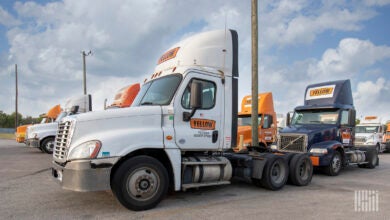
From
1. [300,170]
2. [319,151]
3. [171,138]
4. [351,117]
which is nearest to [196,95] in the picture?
[171,138]

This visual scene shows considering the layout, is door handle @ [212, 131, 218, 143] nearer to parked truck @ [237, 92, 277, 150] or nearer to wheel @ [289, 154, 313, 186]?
wheel @ [289, 154, 313, 186]

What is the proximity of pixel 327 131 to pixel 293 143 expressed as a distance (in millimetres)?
1237

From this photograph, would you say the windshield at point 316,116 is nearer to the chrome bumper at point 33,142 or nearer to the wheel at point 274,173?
the wheel at point 274,173

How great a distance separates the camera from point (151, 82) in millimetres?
6559

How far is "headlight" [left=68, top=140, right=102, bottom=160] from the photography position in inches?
190

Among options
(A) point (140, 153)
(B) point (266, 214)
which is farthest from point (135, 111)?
(B) point (266, 214)

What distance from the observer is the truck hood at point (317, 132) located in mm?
9625

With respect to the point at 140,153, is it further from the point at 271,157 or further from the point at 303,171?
the point at 303,171

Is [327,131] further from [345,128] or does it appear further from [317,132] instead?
[345,128]

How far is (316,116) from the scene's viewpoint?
10.7 meters

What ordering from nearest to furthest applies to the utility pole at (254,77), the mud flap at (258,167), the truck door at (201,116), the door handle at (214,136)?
the truck door at (201,116)
the door handle at (214,136)
the mud flap at (258,167)
the utility pole at (254,77)

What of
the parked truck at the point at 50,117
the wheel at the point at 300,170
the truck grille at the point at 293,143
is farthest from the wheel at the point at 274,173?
the parked truck at the point at 50,117

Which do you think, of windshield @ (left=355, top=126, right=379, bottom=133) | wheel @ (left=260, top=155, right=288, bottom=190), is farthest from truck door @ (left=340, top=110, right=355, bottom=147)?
windshield @ (left=355, top=126, right=379, bottom=133)

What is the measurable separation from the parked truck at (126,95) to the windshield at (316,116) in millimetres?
7375
